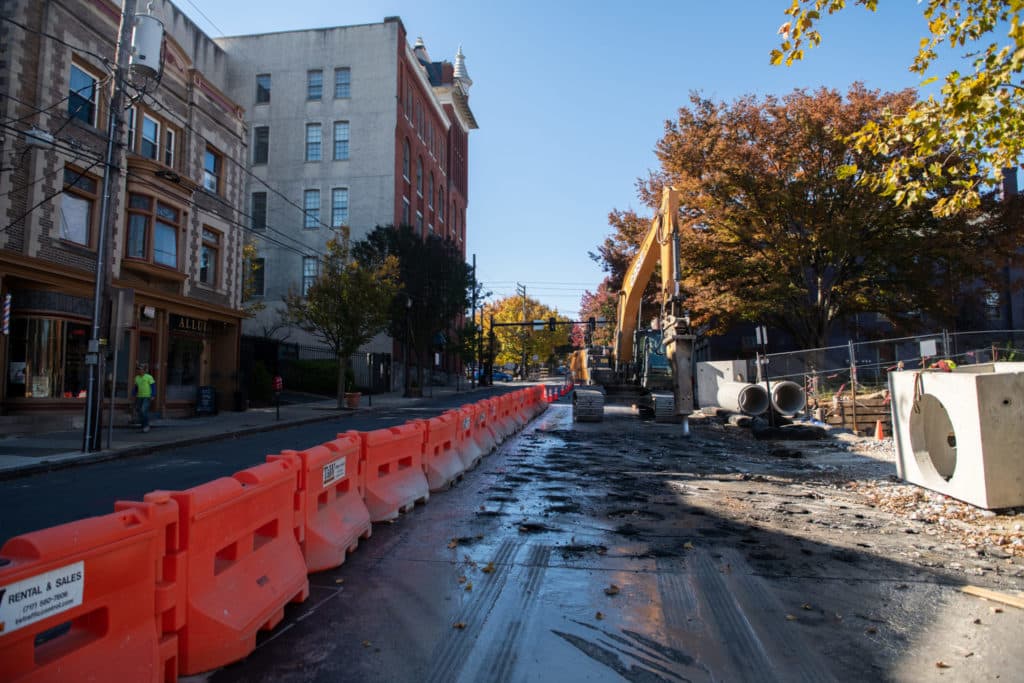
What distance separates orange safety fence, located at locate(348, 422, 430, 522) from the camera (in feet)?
21.4

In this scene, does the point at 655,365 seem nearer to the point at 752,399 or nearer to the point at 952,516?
the point at 752,399

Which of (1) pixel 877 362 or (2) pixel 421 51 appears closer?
(1) pixel 877 362

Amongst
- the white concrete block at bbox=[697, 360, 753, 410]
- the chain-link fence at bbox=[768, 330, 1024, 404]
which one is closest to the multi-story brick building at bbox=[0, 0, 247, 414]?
the white concrete block at bbox=[697, 360, 753, 410]

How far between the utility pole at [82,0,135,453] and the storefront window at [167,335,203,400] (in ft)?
26.9

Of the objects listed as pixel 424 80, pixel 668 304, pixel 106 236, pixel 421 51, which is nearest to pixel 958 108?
pixel 668 304

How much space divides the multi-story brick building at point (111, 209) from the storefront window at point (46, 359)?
0.03 metres

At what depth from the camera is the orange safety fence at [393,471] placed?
6.51 m

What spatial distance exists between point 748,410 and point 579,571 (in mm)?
13474

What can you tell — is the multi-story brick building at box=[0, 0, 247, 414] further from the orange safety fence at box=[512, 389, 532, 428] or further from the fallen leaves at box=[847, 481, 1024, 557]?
the fallen leaves at box=[847, 481, 1024, 557]

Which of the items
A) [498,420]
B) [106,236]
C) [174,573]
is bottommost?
[174,573]

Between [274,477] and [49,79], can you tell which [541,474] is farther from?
[49,79]

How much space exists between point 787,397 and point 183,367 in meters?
19.3

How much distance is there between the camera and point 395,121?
42.3 m

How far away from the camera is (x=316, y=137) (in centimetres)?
4312
